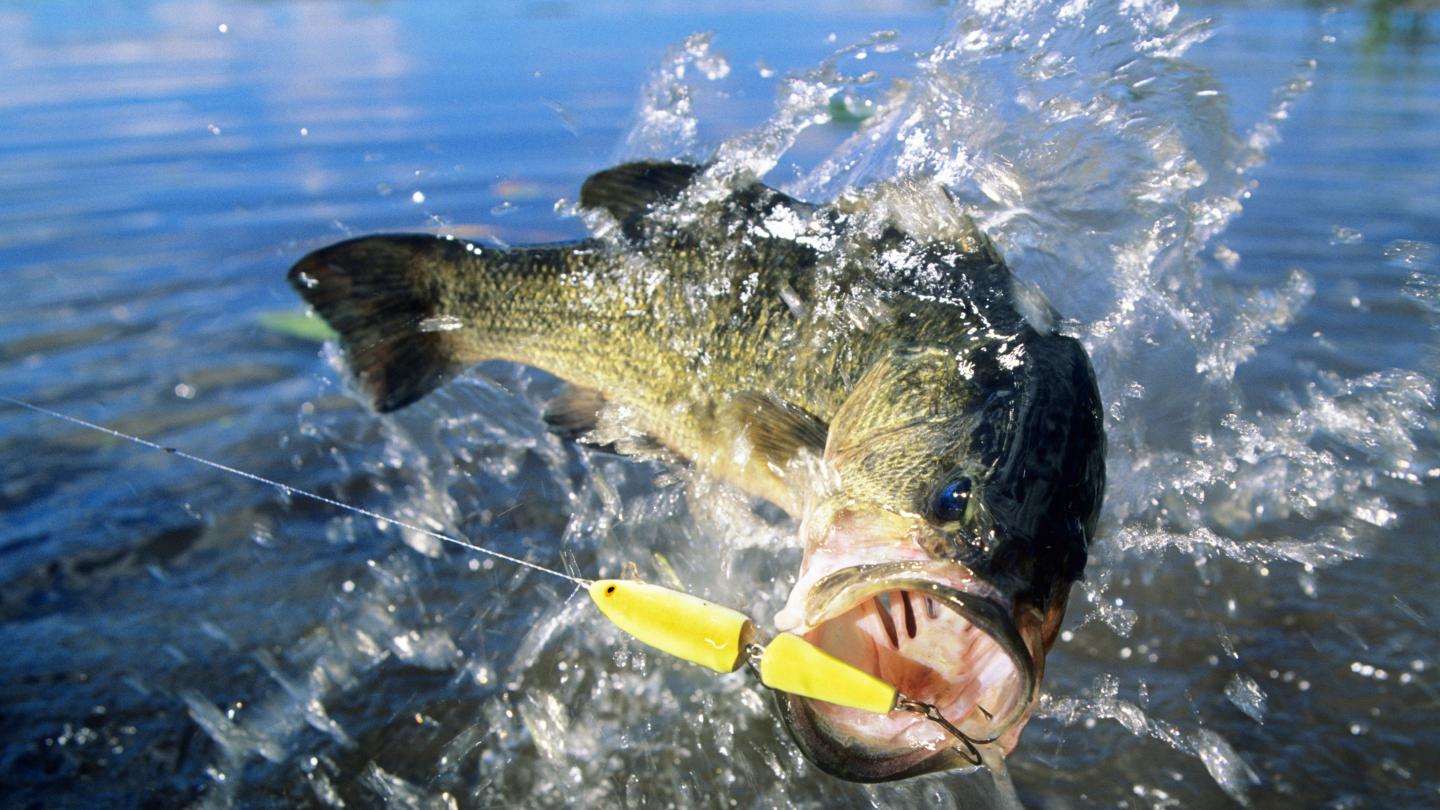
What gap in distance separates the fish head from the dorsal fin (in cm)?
111

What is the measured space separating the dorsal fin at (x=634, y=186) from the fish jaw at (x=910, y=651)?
4.71 feet

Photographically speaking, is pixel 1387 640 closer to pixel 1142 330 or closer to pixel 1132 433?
pixel 1132 433

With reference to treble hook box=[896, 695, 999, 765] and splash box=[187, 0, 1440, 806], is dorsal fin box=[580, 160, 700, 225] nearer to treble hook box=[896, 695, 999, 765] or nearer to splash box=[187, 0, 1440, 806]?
splash box=[187, 0, 1440, 806]

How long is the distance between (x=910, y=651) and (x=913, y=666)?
1.1 inches

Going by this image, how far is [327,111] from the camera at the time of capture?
1123 centimetres

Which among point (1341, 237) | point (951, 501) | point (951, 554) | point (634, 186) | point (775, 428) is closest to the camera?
point (951, 554)

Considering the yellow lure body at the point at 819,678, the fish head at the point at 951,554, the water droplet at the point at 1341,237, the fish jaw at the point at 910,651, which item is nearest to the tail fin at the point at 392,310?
the fish head at the point at 951,554

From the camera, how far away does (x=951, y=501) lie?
1920 mm

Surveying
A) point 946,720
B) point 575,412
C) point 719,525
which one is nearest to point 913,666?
point 946,720

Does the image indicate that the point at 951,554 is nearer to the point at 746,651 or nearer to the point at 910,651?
the point at 910,651

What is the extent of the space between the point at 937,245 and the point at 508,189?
591 cm

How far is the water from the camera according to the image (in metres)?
2.66

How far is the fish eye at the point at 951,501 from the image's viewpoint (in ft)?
6.23

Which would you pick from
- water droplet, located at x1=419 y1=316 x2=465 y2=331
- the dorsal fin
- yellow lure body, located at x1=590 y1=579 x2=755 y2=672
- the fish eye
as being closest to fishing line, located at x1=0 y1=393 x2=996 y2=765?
yellow lure body, located at x1=590 y1=579 x2=755 y2=672
